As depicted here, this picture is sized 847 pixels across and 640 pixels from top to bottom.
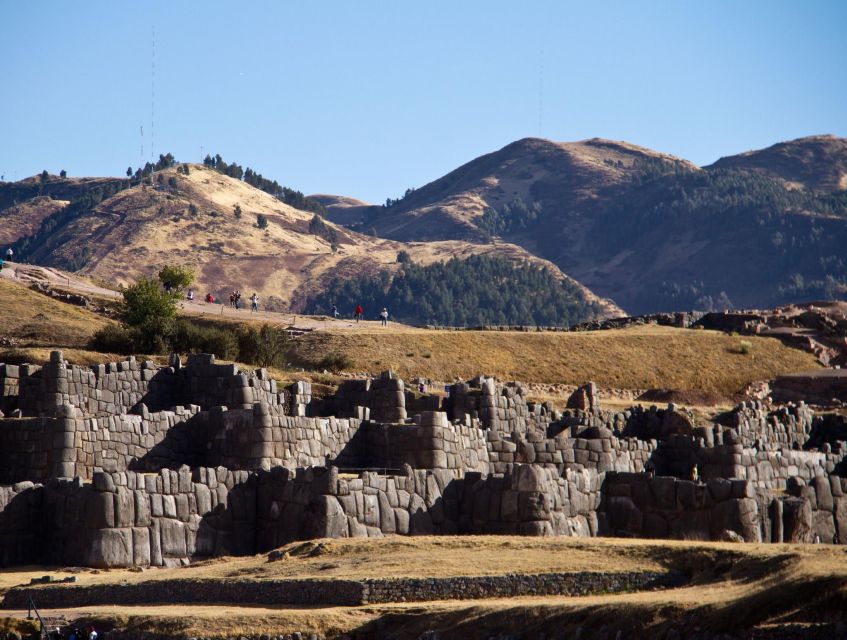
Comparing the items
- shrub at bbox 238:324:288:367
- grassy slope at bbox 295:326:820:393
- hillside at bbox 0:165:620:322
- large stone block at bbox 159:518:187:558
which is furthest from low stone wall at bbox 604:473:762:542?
hillside at bbox 0:165:620:322

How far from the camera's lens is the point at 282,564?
2670 centimetres

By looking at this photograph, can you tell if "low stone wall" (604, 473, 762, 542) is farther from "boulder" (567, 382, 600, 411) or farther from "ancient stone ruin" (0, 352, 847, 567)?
"boulder" (567, 382, 600, 411)

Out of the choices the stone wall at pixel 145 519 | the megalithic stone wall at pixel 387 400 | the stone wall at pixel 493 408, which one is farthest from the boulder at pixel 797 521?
the stone wall at pixel 145 519

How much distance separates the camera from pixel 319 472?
99.7 ft

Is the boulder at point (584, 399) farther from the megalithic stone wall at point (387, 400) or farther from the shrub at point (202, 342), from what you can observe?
the megalithic stone wall at point (387, 400)

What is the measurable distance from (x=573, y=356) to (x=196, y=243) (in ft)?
335

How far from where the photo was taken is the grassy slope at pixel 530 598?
19.3 meters

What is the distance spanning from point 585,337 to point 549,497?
46690 mm

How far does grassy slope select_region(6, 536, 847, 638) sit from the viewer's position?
19266 millimetres

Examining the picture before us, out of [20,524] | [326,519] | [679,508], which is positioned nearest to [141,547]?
[20,524]

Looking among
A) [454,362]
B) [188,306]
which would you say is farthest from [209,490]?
[188,306]

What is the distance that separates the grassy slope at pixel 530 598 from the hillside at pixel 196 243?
12672 cm

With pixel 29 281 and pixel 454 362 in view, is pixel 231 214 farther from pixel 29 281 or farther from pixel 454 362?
pixel 454 362

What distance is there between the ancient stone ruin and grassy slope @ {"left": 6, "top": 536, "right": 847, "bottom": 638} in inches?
60.0
